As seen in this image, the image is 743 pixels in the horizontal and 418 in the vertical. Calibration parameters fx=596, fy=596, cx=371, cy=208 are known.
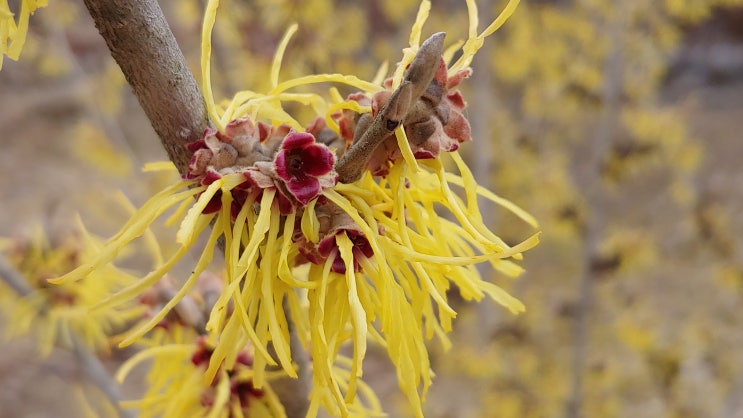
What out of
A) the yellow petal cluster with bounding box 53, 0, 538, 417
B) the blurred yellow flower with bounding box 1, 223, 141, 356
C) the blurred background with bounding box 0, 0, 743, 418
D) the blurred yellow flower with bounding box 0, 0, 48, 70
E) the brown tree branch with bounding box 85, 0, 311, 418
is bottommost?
the blurred background with bounding box 0, 0, 743, 418

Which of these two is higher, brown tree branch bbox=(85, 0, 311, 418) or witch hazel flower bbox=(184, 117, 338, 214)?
brown tree branch bbox=(85, 0, 311, 418)

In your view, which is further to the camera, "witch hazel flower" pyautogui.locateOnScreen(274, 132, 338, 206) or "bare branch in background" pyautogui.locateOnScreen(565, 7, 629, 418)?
"bare branch in background" pyautogui.locateOnScreen(565, 7, 629, 418)

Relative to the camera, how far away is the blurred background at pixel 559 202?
7.44ft

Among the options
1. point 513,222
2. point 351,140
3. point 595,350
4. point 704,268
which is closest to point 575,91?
point 513,222

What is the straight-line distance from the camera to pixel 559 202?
301 centimetres

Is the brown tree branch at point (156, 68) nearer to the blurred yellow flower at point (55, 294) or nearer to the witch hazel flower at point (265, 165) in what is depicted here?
the witch hazel flower at point (265, 165)

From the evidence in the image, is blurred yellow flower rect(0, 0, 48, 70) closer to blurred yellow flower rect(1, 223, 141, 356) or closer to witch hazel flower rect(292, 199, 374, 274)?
witch hazel flower rect(292, 199, 374, 274)

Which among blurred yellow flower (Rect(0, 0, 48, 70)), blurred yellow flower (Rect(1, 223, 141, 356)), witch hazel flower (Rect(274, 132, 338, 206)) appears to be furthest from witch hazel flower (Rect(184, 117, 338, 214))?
blurred yellow flower (Rect(1, 223, 141, 356))

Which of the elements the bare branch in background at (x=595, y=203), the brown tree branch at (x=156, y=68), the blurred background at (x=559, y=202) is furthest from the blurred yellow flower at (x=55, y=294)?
the bare branch in background at (x=595, y=203)

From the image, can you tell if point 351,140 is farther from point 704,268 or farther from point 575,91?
point 704,268

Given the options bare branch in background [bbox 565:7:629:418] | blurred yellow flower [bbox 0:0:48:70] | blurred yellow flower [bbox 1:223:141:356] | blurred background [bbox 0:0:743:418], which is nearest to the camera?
blurred yellow flower [bbox 0:0:48:70]

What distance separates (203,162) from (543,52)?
2.90m

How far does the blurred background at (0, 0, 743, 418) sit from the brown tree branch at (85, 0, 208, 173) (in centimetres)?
100

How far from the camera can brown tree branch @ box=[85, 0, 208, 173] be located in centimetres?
39
